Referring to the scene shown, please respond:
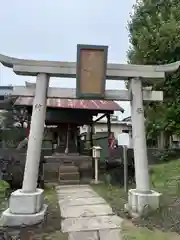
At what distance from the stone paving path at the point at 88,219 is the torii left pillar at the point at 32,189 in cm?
55

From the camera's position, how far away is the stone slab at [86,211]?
5324mm

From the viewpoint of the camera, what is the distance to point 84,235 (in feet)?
13.7

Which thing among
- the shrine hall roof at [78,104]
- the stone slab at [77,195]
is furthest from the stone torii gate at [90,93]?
the shrine hall roof at [78,104]

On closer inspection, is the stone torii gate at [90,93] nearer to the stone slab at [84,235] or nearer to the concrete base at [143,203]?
the concrete base at [143,203]

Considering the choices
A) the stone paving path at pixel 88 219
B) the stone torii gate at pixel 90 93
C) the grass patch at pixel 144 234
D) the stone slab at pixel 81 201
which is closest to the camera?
the grass patch at pixel 144 234

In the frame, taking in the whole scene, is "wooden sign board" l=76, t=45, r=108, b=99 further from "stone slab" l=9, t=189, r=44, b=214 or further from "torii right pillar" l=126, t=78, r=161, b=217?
"stone slab" l=9, t=189, r=44, b=214

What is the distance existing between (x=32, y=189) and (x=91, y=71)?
8.07 feet

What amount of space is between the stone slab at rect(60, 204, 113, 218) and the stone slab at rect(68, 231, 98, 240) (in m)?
0.95

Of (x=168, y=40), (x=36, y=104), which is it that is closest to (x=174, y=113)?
(x=168, y=40)

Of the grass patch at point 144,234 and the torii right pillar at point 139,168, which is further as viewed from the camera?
the torii right pillar at point 139,168

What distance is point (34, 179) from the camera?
17.0 feet

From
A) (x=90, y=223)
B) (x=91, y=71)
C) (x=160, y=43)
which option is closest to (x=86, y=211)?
(x=90, y=223)

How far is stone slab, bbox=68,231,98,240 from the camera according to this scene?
13.3 ft

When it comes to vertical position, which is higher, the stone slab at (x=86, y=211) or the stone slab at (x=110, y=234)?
the stone slab at (x=86, y=211)
